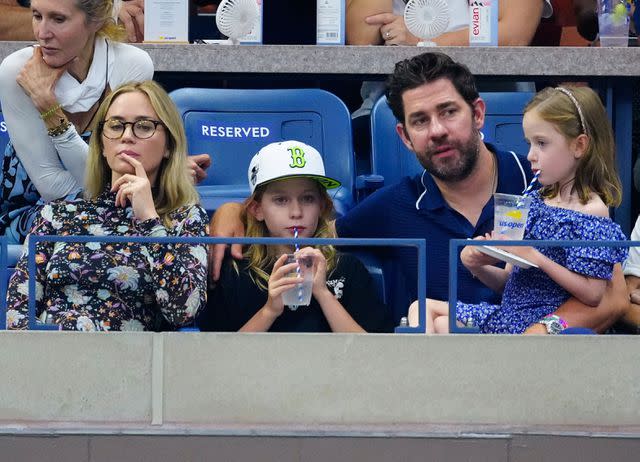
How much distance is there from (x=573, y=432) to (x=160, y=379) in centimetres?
114

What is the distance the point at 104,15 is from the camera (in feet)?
17.1

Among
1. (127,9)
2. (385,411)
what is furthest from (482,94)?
(385,411)

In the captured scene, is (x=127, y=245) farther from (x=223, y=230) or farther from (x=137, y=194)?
(x=223, y=230)

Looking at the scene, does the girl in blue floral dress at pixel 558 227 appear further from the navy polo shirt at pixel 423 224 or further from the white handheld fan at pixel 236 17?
the white handheld fan at pixel 236 17

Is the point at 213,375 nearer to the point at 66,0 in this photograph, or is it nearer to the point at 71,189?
the point at 71,189

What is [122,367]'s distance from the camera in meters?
4.22

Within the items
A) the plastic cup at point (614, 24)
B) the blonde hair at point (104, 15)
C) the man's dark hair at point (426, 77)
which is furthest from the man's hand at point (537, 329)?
the plastic cup at point (614, 24)

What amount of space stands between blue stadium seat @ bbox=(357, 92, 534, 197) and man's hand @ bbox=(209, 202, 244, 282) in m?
0.61

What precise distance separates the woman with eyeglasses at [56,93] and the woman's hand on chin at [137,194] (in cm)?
52

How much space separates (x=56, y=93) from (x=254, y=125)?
921 mm

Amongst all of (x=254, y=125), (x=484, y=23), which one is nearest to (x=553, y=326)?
(x=254, y=125)

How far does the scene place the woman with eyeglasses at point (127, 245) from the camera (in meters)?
4.37

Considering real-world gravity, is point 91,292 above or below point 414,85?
below

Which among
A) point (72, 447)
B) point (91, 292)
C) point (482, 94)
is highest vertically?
point (482, 94)
